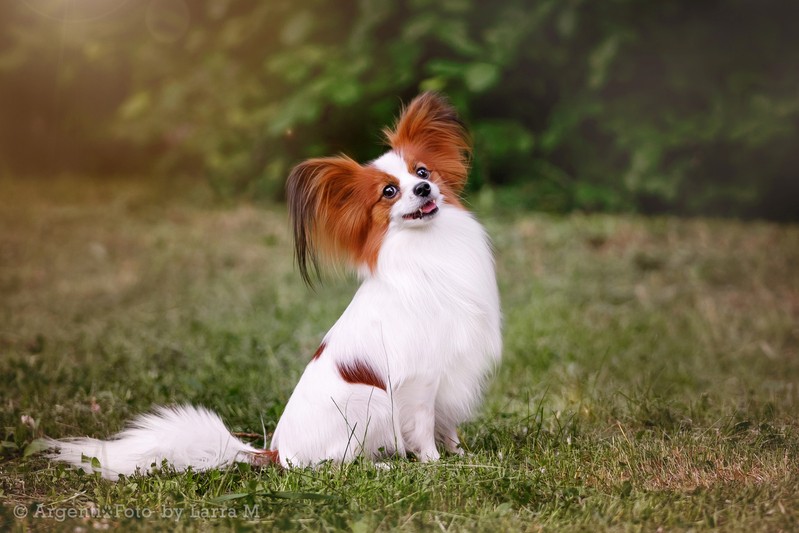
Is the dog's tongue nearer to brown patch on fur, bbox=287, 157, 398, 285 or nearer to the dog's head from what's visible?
the dog's head

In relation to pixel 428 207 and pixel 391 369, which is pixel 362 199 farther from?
pixel 391 369

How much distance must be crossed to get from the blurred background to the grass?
0.70m

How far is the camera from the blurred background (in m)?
8.12

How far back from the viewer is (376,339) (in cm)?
294

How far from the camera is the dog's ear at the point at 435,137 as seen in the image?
317 cm

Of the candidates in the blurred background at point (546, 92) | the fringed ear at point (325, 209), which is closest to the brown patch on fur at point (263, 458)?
the fringed ear at point (325, 209)

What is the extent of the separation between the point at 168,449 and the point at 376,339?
Answer: 33.3 inches

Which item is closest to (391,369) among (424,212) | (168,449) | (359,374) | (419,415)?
(359,374)

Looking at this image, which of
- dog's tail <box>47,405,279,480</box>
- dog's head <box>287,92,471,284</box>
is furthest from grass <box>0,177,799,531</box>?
dog's head <box>287,92,471,284</box>

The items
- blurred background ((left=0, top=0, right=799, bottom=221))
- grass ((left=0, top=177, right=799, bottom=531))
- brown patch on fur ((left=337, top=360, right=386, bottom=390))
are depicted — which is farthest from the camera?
blurred background ((left=0, top=0, right=799, bottom=221))

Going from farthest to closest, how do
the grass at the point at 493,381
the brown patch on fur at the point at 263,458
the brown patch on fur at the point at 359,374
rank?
the brown patch on fur at the point at 263,458, the brown patch on fur at the point at 359,374, the grass at the point at 493,381

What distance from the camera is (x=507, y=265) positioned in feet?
21.6

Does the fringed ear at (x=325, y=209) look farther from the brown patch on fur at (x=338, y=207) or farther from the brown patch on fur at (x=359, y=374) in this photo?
the brown patch on fur at (x=359, y=374)

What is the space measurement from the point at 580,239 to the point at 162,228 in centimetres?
388
